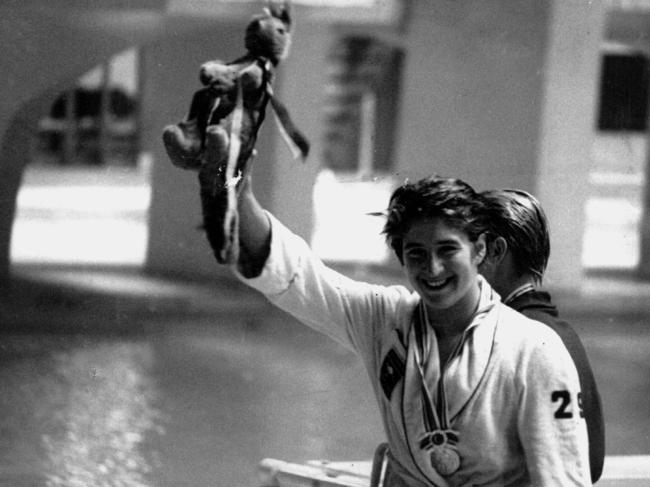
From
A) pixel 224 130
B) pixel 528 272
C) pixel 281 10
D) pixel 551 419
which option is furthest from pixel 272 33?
pixel 551 419

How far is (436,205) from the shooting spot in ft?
6.23

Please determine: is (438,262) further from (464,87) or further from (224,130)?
(464,87)

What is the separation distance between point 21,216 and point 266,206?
61cm

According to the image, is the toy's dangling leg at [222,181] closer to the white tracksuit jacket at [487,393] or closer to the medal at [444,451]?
the white tracksuit jacket at [487,393]

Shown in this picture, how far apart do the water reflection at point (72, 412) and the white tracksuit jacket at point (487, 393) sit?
120 centimetres

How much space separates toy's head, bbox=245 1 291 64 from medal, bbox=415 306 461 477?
1402 mm

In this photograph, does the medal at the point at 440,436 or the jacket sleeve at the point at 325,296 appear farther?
the jacket sleeve at the point at 325,296

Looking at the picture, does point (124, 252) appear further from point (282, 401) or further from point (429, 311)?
point (429, 311)

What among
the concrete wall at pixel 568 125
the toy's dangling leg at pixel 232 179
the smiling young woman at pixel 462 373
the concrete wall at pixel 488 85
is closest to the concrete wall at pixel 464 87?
the concrete wall at pixel 488 85

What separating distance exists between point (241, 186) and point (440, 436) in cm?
109

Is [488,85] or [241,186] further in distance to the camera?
[488,85]

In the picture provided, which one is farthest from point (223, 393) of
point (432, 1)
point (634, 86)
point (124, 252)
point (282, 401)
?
point (634, 86)

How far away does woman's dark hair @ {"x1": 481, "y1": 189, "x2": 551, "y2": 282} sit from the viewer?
211 centimetres

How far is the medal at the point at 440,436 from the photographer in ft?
6.29
